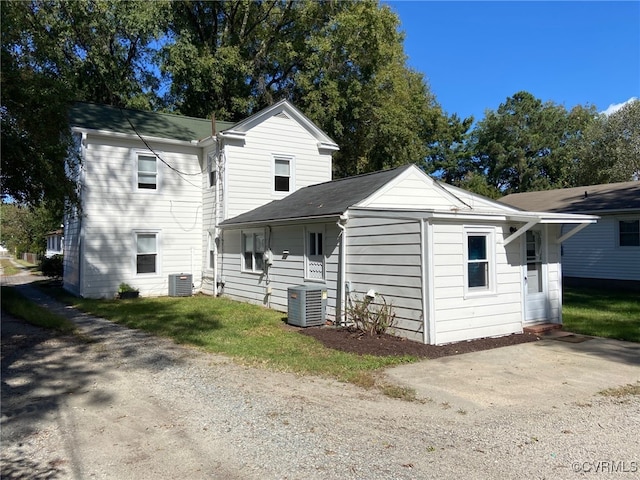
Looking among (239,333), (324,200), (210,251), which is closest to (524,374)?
(239,333)

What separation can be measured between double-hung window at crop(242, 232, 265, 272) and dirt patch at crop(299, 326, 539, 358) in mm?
4721

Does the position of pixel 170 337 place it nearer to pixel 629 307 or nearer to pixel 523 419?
pixel 523 419

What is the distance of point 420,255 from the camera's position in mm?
8312

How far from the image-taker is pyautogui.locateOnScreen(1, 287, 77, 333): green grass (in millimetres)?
9914

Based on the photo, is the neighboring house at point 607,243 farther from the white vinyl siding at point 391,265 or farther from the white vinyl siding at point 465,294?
the white vinyl siding at point 391,265

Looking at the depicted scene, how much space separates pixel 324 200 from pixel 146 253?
24.9 ft

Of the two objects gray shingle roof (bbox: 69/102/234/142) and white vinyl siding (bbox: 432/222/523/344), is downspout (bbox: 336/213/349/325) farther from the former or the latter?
gray shingle roof (bbox: 69/102/234/142)

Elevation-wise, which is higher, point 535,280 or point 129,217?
point 129,217

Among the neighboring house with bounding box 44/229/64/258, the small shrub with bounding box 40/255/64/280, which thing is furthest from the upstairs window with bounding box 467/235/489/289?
the neighboring house with bounding box 44/229/64/258

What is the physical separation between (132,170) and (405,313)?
11.5m

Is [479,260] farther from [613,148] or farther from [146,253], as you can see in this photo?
[613,148]

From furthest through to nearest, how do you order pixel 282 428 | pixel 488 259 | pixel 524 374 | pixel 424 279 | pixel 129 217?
pixel 129 217 → pixel 488 259 → pixel 424 279 → pixel 524 374 → pixel 282 428

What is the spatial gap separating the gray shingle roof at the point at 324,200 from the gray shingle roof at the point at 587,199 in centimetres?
1144

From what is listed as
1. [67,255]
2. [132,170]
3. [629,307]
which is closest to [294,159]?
[132,170]
